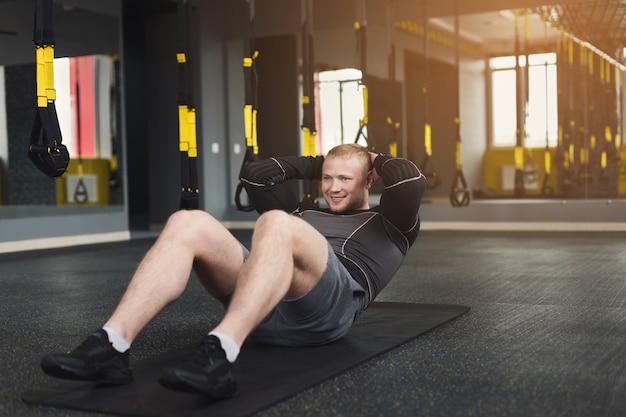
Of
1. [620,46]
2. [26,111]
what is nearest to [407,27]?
[620,46]

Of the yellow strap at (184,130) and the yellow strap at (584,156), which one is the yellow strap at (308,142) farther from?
the yellow strap at (584,156)

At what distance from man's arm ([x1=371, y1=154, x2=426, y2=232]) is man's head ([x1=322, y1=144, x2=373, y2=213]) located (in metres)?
0.07

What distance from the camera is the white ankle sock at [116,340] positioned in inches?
74.8

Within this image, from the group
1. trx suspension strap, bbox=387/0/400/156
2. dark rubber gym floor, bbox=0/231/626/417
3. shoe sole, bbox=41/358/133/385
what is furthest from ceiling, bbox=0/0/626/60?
shoe sole, bbox=41/358/133/385

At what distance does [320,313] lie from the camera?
2.33 meters

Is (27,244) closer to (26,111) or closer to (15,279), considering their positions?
(26,111)

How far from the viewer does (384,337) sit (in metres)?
2.69

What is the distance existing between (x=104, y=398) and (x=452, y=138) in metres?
11.4

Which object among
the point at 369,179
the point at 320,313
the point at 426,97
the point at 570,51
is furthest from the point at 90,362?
the point at 570,51

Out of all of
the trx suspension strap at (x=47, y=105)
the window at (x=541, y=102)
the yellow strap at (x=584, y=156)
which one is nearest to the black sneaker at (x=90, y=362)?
the trx suspension strap at (x=47, y=105)

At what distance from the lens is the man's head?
8.24 ft

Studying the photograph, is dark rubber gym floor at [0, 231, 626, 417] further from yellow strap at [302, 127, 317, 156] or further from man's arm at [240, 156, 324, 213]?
yellow strap at [302, 127, 317, 156]

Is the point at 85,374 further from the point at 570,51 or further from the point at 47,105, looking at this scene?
the point at 570,51

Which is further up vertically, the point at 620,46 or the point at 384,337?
the point at 620,46
